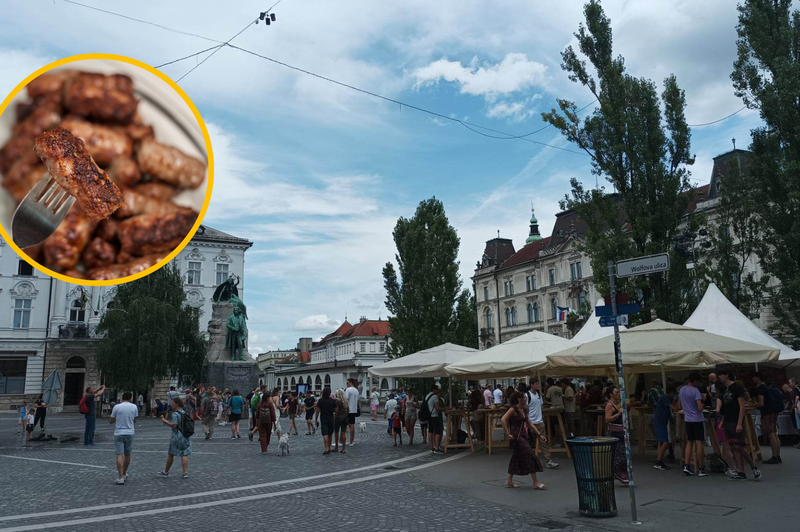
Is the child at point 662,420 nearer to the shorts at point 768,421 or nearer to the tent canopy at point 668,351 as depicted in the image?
the tent canopy at point 668,351

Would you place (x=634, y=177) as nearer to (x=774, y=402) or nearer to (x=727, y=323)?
(x=727, y=323)

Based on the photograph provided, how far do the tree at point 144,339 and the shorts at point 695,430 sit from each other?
34.0 metres

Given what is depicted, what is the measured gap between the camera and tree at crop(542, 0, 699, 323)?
68.7ft

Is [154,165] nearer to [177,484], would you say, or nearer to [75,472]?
[177,484]

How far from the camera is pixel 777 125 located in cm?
2155

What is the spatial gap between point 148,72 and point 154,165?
1149mm

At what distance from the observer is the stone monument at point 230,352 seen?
3328 cm

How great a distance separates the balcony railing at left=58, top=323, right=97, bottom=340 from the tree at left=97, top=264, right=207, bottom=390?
29.8 feet

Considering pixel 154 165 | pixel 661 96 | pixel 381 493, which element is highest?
pixel 661 96

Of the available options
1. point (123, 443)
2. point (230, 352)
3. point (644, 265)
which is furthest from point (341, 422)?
point (230, 352)

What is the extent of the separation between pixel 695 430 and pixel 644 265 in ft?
14.3

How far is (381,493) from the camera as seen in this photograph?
35.1 ft

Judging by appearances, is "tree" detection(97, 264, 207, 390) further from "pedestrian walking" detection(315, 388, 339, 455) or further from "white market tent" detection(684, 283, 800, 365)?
"white market tent" detection(684, 283, 800, 365)

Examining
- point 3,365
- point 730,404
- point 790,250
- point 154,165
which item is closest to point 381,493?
point 730,404
